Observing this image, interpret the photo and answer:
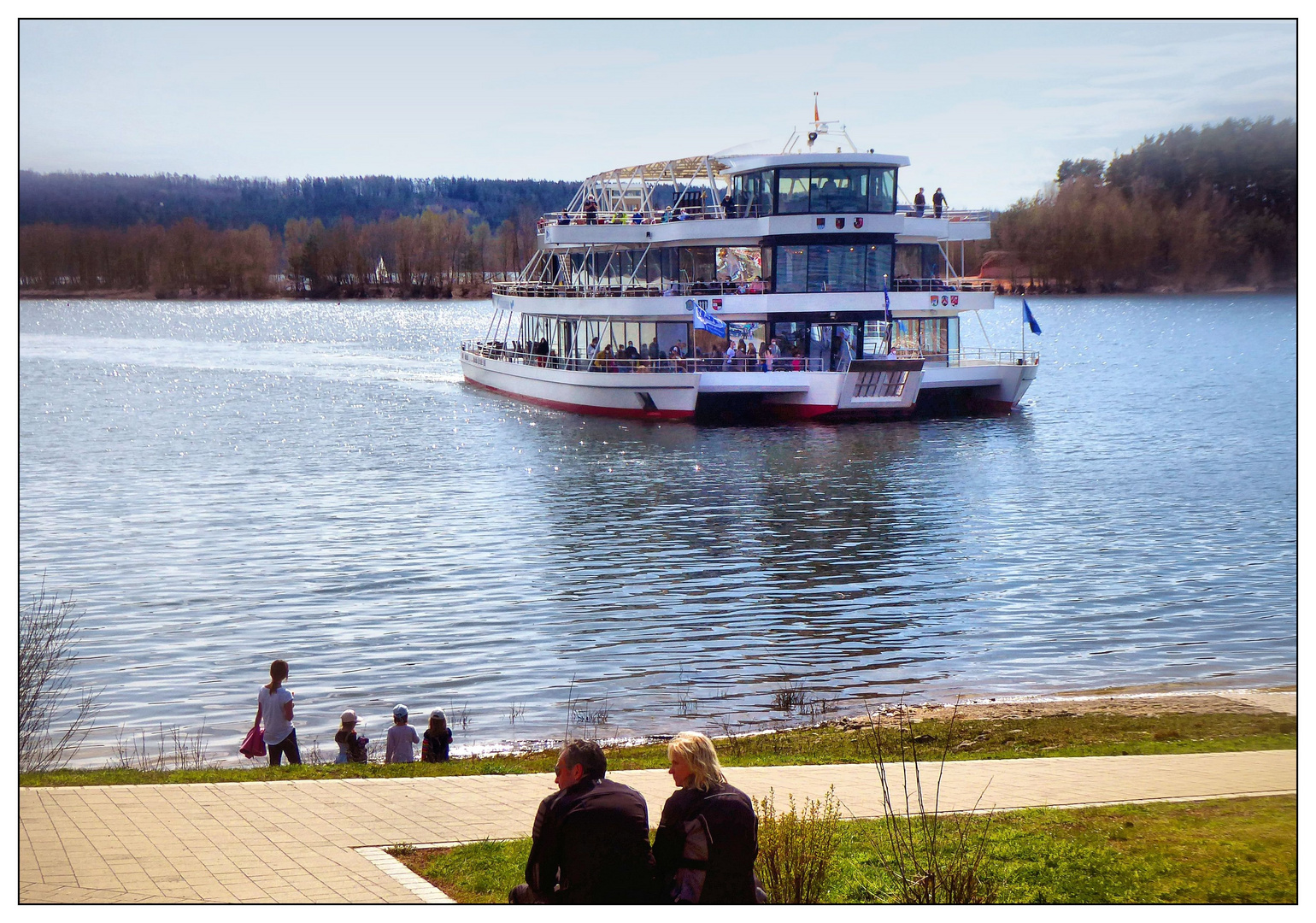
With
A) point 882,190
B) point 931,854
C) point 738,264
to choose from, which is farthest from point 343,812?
point 738,264

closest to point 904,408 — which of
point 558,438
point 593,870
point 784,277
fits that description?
point 784,277

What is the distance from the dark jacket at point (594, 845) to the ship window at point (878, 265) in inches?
1738

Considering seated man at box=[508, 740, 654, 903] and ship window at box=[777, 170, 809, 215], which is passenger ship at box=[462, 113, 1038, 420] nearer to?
ship window at box=[777, 170, 809, 215]

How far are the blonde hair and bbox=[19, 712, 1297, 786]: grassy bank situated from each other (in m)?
5.49

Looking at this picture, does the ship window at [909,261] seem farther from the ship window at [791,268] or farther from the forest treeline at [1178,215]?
the forest treeline at [1178,215]

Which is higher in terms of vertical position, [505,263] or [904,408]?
[505,263]

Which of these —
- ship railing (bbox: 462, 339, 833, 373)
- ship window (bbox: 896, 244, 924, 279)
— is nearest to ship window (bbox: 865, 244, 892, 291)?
ship window (bbox: 896, 244, 924, 279)

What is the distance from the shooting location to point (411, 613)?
73.5 feet

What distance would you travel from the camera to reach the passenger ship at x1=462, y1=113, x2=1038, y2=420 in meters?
47.9

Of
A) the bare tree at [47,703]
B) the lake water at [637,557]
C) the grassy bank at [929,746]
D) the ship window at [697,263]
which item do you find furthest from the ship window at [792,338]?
the grassy bank at [929,746]

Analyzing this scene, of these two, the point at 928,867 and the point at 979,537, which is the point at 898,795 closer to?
the point at 928,867

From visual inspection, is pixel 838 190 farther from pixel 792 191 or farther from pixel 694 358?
pixel 694 358

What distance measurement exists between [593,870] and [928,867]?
263 centimetres

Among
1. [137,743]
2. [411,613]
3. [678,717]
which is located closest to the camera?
[137,743]
